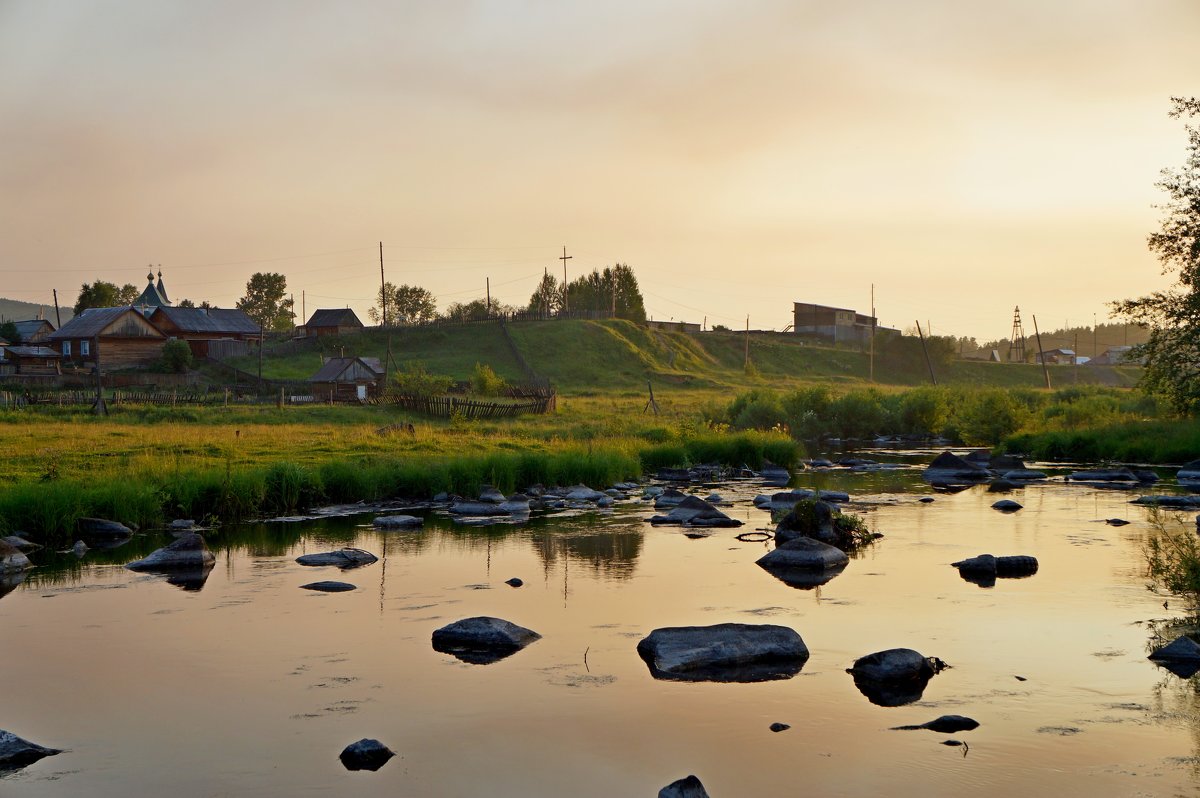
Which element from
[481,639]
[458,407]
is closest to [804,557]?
[481,639]

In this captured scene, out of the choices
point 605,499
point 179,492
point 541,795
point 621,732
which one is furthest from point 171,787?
point 605,499

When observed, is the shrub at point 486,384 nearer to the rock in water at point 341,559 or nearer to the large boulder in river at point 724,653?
the rock in water at point 341,559

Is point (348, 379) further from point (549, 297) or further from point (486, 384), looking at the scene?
point (549, 297)

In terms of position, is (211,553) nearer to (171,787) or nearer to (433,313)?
(171,787)

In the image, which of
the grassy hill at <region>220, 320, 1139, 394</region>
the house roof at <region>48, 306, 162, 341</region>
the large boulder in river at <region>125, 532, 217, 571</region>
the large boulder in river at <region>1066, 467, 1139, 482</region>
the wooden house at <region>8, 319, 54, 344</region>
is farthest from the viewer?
the wooden house at <region>8, 319, 54, 344</region>

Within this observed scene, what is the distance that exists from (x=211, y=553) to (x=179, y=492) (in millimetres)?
4893

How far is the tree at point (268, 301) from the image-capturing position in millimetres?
154375

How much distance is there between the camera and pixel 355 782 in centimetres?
962

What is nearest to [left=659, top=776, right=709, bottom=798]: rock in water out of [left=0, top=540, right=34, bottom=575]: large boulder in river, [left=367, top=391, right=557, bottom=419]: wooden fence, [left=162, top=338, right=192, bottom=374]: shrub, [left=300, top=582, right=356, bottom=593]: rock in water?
[left=300, top=582, right=356, bottom=593]: rock in water

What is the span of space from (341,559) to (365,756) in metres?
9.64

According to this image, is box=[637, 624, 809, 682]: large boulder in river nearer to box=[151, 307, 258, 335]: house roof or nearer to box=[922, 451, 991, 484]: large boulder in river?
box=[922, 451, 991, 484]: large boulder in river

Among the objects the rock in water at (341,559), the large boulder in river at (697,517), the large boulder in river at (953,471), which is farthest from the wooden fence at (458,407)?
the rock in water at (341,559)

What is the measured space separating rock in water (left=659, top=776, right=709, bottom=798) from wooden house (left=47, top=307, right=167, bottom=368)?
8425cm

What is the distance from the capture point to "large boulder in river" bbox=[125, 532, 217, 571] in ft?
61.9
